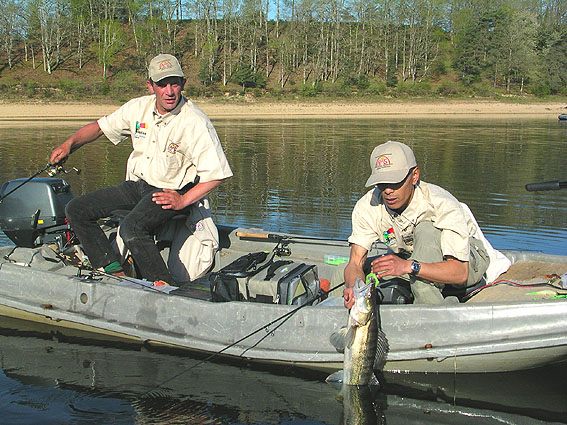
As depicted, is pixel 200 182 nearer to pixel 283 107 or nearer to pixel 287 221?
pixel 287 221

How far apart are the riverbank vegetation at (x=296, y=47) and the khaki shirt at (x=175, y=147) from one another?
50016mm

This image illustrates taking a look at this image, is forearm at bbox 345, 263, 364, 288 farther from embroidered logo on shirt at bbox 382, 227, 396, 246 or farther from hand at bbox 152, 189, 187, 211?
hand at bbox 152, 189, 187, 211

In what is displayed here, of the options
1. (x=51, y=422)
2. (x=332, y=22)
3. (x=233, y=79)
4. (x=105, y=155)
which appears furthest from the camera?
(x=332, y=22)

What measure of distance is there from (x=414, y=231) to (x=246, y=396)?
6.02ft

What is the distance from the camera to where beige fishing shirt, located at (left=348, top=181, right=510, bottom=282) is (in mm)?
4629

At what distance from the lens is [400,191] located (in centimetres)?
468

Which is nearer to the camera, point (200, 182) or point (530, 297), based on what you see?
point (530, 297)

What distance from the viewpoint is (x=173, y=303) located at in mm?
5387

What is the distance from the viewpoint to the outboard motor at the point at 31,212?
6695 mm

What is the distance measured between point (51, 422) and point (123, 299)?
131 cm

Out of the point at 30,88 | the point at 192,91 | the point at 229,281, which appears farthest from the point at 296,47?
the point at 229,281

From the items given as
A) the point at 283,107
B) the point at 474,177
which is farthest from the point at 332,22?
the point at 474,177

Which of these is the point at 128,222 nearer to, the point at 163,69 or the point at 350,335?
Answer: the point at 163,69

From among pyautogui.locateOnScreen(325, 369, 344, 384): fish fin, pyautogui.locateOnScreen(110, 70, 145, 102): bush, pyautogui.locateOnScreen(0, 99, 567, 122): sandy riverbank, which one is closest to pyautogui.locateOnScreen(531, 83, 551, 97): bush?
pyautogui.locateOnScreen(0, 99, 567, 122): sandy riverbank
